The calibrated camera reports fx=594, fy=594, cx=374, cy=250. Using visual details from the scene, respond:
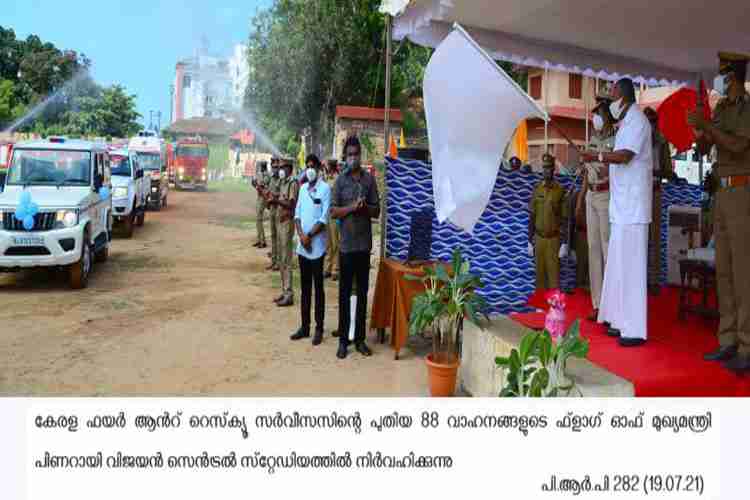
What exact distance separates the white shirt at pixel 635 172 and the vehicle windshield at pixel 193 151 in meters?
30.5

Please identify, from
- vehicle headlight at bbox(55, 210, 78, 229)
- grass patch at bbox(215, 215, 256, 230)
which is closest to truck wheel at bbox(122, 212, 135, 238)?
Answer: grass patch at bbox(215, 215, 256, 230)

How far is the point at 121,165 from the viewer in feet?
50.4

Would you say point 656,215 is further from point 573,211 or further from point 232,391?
point 232,391

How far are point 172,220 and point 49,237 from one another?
1057 cm

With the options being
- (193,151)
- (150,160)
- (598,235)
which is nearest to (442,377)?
(598,235)

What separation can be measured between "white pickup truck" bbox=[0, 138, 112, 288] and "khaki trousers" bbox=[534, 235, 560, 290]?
6.04m

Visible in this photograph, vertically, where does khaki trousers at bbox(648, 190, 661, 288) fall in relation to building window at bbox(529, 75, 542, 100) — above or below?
below

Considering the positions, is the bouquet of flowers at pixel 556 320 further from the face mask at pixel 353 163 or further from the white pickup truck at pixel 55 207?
the white pickup truck at pixel 55 207

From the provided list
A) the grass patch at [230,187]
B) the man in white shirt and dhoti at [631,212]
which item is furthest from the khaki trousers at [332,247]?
the grass patch at [230,187]

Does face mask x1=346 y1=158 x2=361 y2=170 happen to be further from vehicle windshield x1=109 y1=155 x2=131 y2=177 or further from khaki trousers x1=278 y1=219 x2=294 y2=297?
vehicle windshield x1=109 y1=155 x2=131 y2=177

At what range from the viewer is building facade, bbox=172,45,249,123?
34906 mm

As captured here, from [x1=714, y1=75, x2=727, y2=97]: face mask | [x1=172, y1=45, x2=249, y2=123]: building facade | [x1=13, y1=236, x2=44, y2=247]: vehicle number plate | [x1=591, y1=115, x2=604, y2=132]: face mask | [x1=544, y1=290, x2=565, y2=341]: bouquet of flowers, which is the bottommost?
[x1=544, y1=290, x2=565, y2=341]: bouquet of flowers

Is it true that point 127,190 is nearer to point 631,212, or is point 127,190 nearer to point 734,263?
point 631,212

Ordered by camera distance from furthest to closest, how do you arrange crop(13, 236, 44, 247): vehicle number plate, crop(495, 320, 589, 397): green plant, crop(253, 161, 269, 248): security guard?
crop(253, 161, 269, 248): security guard
crop(13, 236, 44, 247): vehicle number plate
crop(495, 320, 589, 397): green plant
